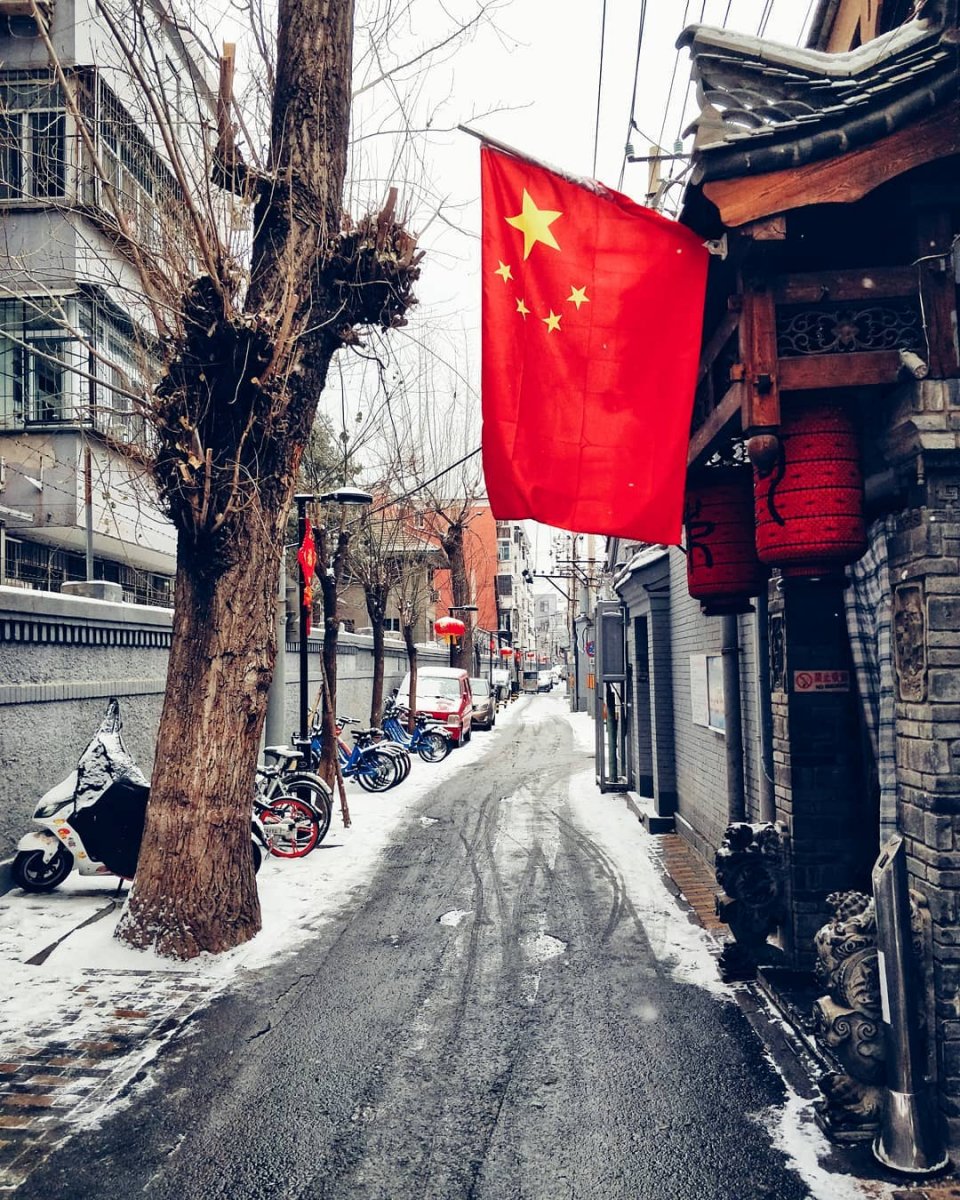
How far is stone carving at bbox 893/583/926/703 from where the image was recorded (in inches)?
154

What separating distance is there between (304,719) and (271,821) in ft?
8.49

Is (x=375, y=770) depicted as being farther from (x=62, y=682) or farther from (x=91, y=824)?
(x=91, y=824)

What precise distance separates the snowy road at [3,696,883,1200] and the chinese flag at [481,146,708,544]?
277 cm

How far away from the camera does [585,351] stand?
178 inches

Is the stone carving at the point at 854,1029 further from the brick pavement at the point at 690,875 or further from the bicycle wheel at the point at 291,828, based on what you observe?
the bicycle wheel at the point at 291,828

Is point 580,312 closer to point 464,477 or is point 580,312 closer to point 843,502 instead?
point 843,502

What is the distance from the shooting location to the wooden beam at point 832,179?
396 centimetres

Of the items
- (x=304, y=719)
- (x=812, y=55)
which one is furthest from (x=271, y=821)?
(x=812, y=55)

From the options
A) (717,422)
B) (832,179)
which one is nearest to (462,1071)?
(717,422)

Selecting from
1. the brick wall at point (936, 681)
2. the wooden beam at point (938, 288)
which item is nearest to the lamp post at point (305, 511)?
the wooden beam at point (938, 288)

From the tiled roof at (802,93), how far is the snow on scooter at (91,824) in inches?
262

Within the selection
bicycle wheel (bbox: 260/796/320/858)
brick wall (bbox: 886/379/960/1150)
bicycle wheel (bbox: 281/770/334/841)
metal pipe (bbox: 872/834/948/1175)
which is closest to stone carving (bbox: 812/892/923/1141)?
metal pipe (bbox: 872/834/948/1175)

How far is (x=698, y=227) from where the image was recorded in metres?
4.49

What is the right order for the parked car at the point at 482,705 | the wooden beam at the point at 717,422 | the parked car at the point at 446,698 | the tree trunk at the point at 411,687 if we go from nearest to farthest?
the wooden beam at the point at 717,422
the tree trunk at the point at 411,687
the parked car at the point at 446,698
the parked car at the point at 482,705
